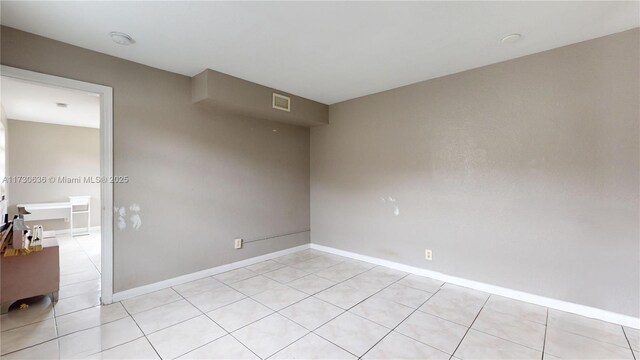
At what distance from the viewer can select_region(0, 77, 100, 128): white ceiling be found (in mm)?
3520

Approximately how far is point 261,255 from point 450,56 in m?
3.50

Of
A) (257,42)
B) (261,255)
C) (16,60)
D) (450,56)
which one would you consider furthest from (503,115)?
(16,60)

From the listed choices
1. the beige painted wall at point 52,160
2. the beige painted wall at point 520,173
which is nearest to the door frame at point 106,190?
the beige painted wall at point 520,173

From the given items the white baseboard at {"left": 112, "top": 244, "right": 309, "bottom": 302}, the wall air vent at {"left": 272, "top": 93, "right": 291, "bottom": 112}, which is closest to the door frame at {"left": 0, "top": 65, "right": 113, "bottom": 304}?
the white baseboard at {"left": 112, "top": 244, "right": 309, "bottom": 302}

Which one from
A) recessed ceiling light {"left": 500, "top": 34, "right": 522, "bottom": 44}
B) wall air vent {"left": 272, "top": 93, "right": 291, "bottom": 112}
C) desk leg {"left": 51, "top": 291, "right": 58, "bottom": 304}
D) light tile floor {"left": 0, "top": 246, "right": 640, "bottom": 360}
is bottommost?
light tile floor {"left": 0, "top": 246, "right": 640, "bottom": 360}

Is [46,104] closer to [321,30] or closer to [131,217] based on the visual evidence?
[131,217]

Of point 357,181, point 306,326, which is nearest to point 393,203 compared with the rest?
point 357,181

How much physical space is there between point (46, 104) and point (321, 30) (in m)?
4.86

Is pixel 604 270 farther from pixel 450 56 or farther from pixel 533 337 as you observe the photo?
pixel 450 56

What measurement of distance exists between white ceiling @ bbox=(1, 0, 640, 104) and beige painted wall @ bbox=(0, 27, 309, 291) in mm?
213

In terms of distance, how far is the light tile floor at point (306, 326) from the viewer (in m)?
1.91

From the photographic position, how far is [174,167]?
3133 mm

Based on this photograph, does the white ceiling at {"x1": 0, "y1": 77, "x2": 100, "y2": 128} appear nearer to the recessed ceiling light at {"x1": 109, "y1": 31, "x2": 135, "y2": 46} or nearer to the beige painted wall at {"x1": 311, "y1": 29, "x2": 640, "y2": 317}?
the recessed ceiling light at {"x1": 109, "y1": 31, "x2": 135, "y2": 46}

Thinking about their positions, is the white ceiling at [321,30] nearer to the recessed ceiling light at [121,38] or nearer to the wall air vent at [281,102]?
the recessed ceiling light at [121,38]
